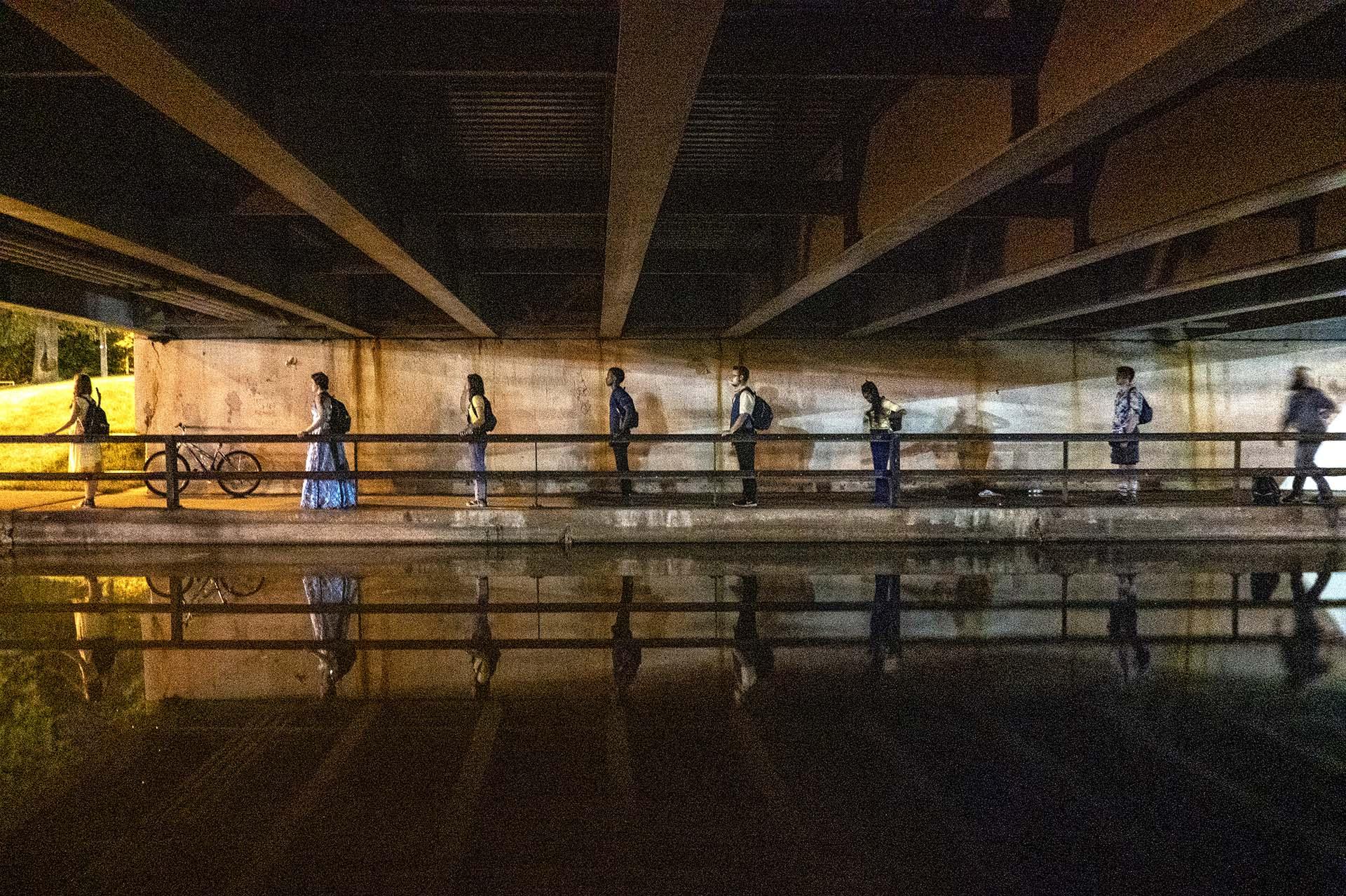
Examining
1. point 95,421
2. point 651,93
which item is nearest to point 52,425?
point 95,421

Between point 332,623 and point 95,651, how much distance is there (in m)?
1.61

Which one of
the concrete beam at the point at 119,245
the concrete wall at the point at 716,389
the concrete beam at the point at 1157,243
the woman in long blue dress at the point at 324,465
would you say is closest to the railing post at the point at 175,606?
the woman in long blue dress at the point at 324,465

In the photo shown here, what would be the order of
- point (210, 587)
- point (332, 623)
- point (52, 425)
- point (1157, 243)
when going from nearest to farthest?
1. point (332, 623)
2. point (210, 587)
3. point (1157, 243)
4. point (52, 425)

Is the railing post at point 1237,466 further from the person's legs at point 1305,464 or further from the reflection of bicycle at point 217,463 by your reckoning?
the reflection of bicycle at point 217,463

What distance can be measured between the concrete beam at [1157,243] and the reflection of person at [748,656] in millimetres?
4705

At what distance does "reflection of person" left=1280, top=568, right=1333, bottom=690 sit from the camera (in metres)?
4.83

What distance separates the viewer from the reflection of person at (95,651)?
4645mm

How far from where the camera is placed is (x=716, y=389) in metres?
13.6

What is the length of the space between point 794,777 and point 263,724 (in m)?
3.03

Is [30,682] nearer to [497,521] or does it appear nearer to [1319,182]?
[497,521]

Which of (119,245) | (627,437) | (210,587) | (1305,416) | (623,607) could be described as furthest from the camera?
(1305,416)

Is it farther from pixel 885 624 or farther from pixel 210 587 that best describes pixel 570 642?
pixel 210 587

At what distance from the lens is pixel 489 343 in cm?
1352

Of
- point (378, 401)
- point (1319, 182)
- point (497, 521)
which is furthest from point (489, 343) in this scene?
point (1319, 182)
